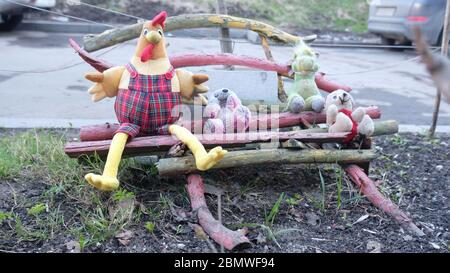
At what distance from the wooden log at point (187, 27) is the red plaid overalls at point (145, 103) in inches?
40.7

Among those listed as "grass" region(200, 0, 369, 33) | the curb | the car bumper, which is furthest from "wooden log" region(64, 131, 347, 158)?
"grass" region(200, 0, 369, 33)

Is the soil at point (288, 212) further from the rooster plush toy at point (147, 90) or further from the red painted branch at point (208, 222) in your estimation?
the rooster plush toy at point (147, 90)

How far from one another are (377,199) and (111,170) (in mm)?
1594

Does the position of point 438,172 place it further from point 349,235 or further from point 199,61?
point 199,61

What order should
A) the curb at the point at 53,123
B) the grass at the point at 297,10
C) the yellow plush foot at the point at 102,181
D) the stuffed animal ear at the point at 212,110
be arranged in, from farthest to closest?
the grass at the point at 297,10, the curb at the point at 53,123, the stuffed animal ear at the point at 212,110, the yellow plush foot at the point at 102,181

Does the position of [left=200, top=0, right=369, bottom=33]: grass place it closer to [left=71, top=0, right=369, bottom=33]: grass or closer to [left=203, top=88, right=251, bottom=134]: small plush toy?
[left=71, top=0, right=369, bottom=33]: grass

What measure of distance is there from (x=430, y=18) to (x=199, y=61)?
721cm

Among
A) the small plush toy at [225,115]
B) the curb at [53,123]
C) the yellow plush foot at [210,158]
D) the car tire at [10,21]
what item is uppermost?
the car tire at [10,21]

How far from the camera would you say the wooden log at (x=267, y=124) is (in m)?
3.15

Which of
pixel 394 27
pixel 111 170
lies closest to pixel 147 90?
pixel 111 170

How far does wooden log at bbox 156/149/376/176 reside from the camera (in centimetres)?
291

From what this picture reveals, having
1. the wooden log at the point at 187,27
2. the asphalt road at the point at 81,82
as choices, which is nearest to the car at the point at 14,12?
the asphalt road at the point at 81,82

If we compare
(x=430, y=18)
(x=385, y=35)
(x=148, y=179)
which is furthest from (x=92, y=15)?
(x=148, y=179)

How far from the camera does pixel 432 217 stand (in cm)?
313
